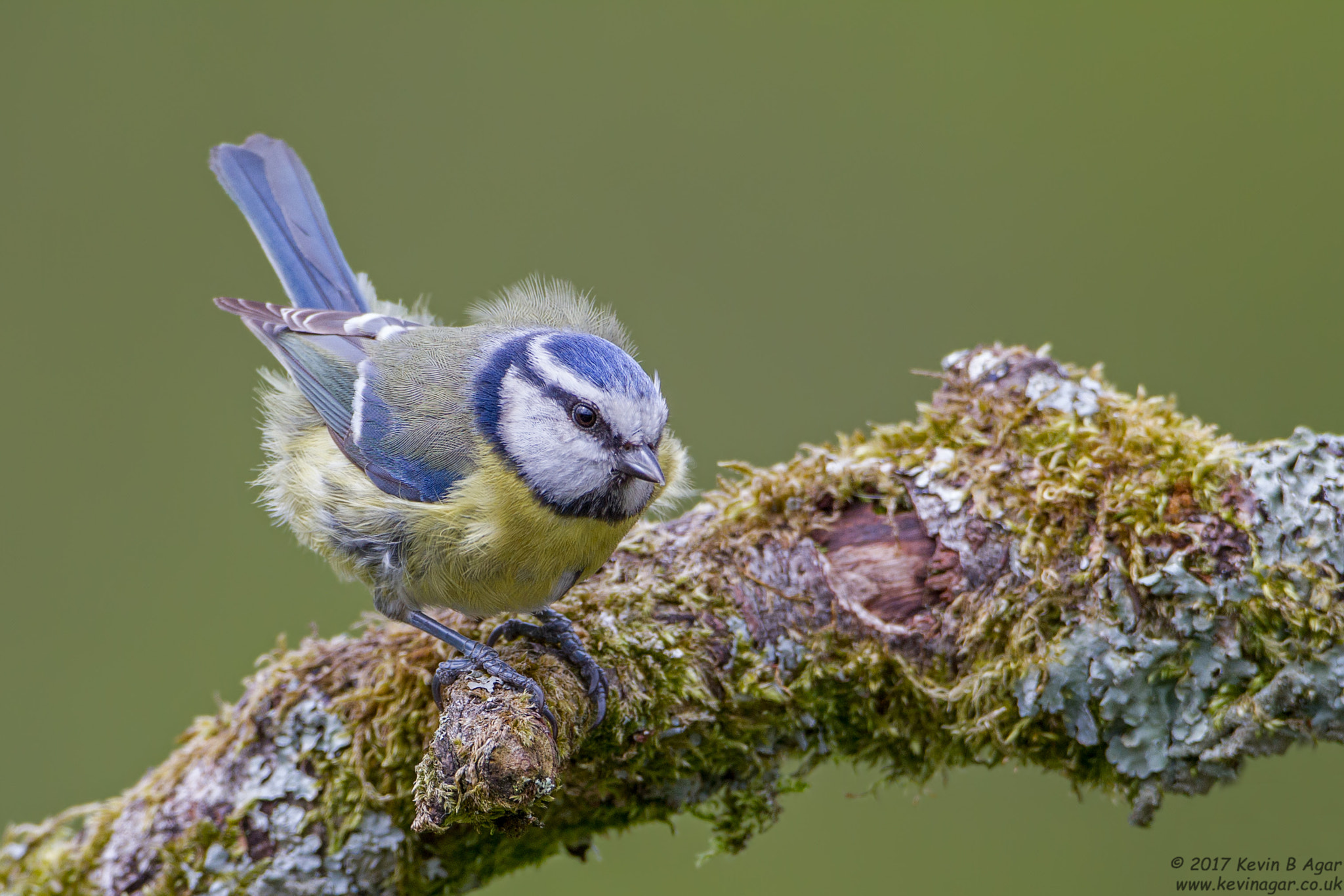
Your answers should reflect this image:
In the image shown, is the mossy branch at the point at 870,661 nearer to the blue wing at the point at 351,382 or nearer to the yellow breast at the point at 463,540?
the yellow breast at the point at 463,540

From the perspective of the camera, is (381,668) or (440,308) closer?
(381,668)

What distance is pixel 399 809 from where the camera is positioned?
1742mm

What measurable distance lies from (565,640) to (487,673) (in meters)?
0.23

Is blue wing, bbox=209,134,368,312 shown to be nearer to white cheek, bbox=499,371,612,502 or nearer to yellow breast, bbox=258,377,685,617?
yellow breast, bbox=258,377,685,617

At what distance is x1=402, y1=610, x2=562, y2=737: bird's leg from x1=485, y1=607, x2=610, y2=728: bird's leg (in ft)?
0.22

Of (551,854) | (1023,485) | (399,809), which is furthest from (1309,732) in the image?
(399,809)

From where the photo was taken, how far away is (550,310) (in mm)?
2279

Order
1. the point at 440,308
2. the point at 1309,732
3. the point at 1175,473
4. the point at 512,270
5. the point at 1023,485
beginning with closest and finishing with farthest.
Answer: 1. the point at 1309,732
2. the point at 1175,473
3. the point at 1023,485
4. the point at 440,308
5. the point at 512,270

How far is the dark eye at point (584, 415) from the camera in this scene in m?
1.86

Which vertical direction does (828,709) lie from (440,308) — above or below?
below

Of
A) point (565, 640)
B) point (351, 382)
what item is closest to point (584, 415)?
point (565, 640)

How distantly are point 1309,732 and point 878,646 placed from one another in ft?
2.08

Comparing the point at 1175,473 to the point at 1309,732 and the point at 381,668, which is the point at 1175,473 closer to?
the point at 1309,732

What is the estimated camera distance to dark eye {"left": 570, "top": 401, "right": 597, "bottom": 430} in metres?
1.86
